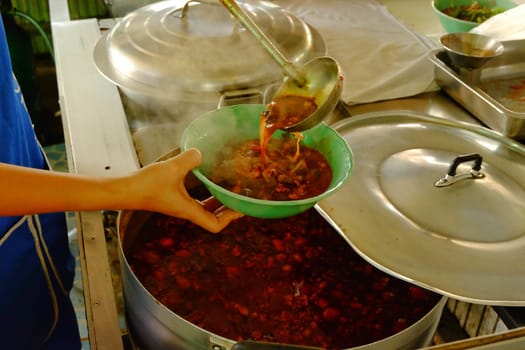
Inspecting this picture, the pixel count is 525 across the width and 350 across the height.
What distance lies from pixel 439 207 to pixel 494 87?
2.92 ft

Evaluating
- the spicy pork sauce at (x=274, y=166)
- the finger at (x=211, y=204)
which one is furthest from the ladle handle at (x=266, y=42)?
the finger at (x=211, y=204)

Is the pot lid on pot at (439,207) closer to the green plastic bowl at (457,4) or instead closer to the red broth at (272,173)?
the red broth at (272,173)

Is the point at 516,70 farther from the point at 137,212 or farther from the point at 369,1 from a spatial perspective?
the point at 137,212

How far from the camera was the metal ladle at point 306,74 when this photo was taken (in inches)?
53.1

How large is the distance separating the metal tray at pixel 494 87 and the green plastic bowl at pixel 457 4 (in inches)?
13.2

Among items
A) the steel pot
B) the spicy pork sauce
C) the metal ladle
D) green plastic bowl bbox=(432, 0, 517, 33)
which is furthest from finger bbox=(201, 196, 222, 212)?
green plastic bowl bbox=(432, 0, 517, 33)

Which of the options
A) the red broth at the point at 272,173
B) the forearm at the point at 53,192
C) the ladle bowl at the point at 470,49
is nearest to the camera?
the forearm at the point at 53,192

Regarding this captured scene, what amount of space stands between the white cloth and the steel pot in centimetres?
97

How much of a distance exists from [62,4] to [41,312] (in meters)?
1.52

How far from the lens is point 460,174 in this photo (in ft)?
4.33

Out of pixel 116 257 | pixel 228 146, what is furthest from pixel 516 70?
pixel 116 257

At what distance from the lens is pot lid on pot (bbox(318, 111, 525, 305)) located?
3.67ft

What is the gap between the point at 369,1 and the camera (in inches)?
101

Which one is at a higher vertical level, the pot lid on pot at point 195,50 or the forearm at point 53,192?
the forearm at point 53,192
